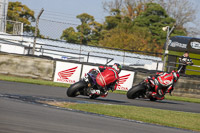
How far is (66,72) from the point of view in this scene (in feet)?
60.6

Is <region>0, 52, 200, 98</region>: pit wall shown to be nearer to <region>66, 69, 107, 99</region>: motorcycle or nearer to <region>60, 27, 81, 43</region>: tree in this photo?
<region>60, 27, 81, 43</region>: tree

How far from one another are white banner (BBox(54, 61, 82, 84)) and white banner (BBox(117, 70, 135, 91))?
1871mm

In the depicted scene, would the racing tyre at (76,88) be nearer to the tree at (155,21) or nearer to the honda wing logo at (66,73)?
the honda wing logo at (66,73)

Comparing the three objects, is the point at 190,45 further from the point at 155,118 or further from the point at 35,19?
the point at 155,118

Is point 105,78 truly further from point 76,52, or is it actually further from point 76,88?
point 76,52

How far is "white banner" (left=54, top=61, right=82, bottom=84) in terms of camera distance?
18438 mm

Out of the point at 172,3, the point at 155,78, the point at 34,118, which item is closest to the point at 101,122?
the point at 34,118

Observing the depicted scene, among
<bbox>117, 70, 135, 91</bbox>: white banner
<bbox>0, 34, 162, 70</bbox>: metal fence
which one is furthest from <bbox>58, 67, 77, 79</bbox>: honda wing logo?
<bbox>117, 70, 135, 91</bbox>: white banner

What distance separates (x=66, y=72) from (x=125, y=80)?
8.51 feet

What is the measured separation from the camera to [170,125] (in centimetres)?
877

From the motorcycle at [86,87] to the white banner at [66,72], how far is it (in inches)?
240

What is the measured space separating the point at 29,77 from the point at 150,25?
4398 centimetres

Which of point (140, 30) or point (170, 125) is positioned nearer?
point (170, 125)

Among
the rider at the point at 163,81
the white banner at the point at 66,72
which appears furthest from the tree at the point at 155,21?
the rider at the point at 163,81
